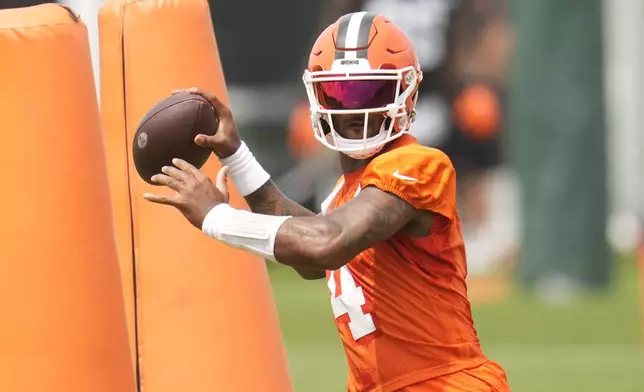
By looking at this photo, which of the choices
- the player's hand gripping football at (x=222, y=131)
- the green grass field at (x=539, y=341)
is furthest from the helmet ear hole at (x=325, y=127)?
the green grass field at (x=539, y=341)

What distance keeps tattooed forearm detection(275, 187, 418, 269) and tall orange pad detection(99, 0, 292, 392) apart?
4.37 ft

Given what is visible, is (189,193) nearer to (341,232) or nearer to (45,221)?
(341,232)

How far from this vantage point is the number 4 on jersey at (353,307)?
14.0ft

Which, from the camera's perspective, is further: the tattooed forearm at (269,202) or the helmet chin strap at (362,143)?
the tattooed forearm at (269,202)

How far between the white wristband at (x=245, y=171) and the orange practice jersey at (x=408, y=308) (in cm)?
44

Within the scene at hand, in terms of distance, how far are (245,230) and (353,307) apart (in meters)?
0.54

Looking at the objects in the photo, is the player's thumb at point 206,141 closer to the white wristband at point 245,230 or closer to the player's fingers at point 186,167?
the player's fingers at point 186,167

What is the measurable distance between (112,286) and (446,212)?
113 cm

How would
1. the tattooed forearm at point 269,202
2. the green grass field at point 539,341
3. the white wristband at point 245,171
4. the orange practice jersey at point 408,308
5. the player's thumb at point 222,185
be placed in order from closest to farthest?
the player's thumb at point 222,185, the orange practice jersey at point 408,308, the white wristband at point 245,171, the tattooed forearm at point 269,202, the green grass field at point 539,341

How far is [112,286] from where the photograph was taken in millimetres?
4473

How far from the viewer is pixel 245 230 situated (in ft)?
12.8

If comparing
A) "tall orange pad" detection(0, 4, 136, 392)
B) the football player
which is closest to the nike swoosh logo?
the football player

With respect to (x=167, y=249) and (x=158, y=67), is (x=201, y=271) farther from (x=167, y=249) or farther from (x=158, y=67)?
(x=158, y=67)

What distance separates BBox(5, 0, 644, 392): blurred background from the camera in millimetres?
10195
